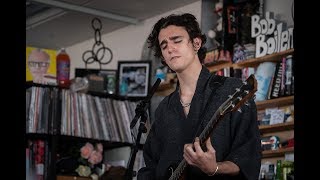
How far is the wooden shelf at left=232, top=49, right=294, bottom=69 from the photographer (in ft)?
11.6

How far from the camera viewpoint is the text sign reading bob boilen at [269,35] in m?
3.57

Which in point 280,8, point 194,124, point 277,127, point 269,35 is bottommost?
point 277,127

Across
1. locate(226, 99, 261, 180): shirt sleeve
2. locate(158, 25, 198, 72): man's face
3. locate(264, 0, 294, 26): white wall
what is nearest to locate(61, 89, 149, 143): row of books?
locate(264, 0, 294, 26): white wall

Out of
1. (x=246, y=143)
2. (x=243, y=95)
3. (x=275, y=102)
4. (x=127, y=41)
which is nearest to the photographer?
(x=243, y=95)

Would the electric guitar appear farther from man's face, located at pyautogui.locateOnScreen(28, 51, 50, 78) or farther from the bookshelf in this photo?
man's face, located at pyautogui.locateOnScreen(28, 51, 50, 78)

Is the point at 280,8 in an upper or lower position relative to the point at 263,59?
upper

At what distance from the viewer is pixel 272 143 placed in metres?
3.57

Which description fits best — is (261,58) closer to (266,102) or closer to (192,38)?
(266,102)

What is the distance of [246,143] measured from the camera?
1600mm

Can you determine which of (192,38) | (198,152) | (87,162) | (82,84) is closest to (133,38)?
(82,84)

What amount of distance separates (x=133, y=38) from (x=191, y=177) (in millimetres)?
3306

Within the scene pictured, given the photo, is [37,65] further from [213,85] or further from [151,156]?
[213,85]

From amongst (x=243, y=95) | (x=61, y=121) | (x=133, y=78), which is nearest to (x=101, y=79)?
(x=133, y=78)

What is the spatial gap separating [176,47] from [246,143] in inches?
14.1
